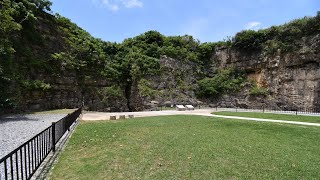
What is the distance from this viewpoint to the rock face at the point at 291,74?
2647 cm

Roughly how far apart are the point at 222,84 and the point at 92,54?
16002mm

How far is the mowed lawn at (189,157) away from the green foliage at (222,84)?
22496 mm

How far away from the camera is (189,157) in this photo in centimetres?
670

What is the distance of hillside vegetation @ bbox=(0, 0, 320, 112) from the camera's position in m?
19.6

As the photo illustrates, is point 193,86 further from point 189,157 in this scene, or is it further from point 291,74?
point 189,157

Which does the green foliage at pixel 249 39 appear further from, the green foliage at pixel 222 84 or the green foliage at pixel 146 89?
the green foliage at pixel 146 89

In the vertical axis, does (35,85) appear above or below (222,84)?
below

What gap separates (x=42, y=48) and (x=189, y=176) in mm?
23148

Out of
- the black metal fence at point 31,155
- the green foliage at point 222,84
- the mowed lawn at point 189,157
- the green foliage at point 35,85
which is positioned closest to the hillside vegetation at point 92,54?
the green foliage at point 35,85

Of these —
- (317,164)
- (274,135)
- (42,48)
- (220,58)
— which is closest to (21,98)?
(42,48)

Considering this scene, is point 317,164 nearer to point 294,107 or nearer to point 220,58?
point 294,107

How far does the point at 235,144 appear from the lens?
8422 mm

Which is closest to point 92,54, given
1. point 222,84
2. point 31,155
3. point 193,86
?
point 193,86

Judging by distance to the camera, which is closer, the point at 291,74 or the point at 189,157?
the point at 189,157
